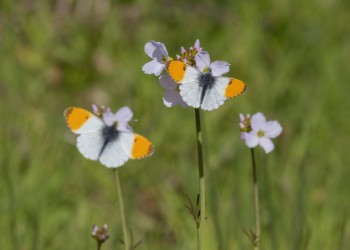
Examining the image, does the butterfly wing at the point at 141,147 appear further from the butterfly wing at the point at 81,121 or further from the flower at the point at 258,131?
the flower at the point at 258,131

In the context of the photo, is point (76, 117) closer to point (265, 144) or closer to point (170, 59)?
point (170, 59)

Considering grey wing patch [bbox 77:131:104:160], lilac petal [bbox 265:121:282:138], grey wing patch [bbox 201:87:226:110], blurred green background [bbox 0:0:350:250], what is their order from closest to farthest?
1. grey wing patch [bbox 201:87:226:110]
2. grey wing patch [bbox 77:131:104:160]
3. lilac petal [bbox 265:121:282:138]
4. blurred green background [bbox 0:0:350:250]

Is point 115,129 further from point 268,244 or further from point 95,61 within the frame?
point 95,61

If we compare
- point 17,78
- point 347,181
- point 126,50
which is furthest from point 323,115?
point 17,78

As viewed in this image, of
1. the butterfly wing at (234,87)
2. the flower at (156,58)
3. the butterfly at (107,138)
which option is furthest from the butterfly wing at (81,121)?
the butterfly wing at (234,87)

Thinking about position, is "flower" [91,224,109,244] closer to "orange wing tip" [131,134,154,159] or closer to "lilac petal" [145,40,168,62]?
"orange wing tip" [131,134,154,159]

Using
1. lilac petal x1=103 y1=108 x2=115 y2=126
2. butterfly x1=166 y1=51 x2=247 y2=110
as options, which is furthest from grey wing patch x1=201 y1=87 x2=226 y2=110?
lilac petal x1=103 y1=108 x2=115 y2=126

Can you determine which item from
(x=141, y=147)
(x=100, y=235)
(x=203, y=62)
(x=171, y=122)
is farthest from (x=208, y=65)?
(x=171, y=122)
